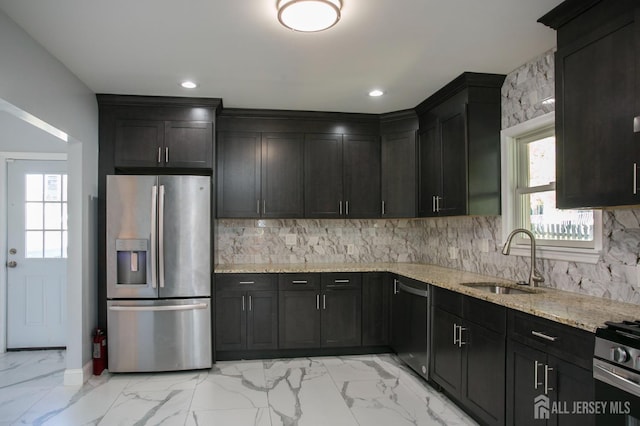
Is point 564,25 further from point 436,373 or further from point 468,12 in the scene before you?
point 436,373

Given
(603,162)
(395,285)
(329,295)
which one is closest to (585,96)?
(603,162)

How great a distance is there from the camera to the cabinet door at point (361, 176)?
14.5 feet

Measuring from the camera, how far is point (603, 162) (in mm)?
2014

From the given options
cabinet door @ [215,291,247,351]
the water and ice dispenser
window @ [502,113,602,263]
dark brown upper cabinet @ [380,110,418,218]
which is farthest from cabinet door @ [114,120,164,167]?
window @ [502,113,602,263]

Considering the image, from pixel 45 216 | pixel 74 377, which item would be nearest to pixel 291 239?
pixel 74 377

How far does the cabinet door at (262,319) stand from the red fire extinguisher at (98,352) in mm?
1281

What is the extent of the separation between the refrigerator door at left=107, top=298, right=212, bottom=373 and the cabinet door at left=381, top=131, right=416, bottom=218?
228cm

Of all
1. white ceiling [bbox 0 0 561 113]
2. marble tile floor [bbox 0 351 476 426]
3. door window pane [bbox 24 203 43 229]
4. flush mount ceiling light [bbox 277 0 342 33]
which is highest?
white ceiling [bbox 0 0 561 113]

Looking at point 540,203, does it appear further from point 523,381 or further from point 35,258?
point 35,258

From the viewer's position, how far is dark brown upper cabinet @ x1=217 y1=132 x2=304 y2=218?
13.8 feet

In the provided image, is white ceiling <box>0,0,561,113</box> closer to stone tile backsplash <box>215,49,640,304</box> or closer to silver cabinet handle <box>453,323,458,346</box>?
stone tile backsplash <box>215,49,640,304</box>

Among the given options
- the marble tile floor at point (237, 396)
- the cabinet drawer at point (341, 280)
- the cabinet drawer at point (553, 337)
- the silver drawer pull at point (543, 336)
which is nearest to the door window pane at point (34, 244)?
the marble tile floor at point (237, 396)

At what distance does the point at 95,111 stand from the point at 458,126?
3268mm

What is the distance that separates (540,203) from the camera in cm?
305
